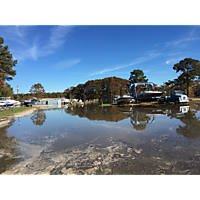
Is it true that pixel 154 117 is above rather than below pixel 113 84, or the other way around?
below

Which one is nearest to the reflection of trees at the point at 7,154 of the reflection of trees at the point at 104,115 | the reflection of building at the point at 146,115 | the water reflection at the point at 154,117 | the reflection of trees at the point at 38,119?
the reflection of trees at the point at 38,119

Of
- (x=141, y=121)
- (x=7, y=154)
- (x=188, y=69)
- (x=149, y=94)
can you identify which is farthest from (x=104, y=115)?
(x=188, y=69)

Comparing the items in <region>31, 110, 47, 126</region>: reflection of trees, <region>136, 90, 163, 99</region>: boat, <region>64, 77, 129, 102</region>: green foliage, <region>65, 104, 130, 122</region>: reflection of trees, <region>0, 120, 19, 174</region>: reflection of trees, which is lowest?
<region>0, 120, 19, 174</region>: reflection of trees

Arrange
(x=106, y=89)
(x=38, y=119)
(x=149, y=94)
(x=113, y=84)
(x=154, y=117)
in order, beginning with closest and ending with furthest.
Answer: (x=154, y=117)
(x=38, y=119)
(x=149, y=94)
(x=113, y=84)
(x=106, y=89)

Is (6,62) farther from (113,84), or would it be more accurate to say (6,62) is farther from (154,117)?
(113,84)

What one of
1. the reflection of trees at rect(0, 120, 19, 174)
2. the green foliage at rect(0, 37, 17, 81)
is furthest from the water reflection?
the green foliage at rect(0, 37, 17, 81)

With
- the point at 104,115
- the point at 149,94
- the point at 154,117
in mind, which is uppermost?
the point at 149,94

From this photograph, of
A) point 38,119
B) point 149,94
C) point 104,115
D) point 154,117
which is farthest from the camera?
point 149,94

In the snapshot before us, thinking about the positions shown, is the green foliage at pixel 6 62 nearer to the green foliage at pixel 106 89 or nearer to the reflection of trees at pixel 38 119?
the reflection of trees at pixel 38 119

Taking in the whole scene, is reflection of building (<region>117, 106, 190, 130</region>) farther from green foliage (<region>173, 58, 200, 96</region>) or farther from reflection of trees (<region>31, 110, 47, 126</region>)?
green foliage (<region>173, 58, 200, 96</region>)

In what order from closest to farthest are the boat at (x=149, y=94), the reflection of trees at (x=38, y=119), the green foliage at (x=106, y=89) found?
the reflection of trees at (x=38, y=119) < the boat at (x=149, y=94) < the green foliage at (x=106, y=89)

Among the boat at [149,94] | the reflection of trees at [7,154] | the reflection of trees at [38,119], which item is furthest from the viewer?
the boat at [149,94]

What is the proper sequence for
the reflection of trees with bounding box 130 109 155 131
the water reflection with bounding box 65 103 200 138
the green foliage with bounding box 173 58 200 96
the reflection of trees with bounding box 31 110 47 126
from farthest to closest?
the green foliage with bounding box 173 58 200 96
the reflection of trees with bounding box 31 110 47 126
the reflection of trees with bounding box 130 109 155 131
the water reflection with bounding box 65 103 200 138
